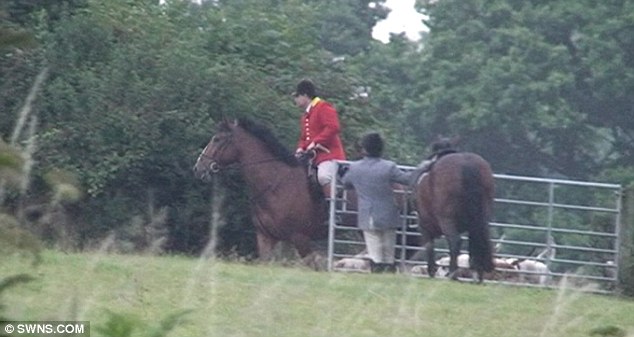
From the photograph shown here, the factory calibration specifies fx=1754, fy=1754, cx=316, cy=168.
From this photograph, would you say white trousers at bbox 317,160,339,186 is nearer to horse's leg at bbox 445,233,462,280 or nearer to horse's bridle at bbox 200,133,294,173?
horse's bridle at bbox 200,133,294,173

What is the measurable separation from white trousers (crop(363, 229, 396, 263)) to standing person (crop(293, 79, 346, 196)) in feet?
3.70

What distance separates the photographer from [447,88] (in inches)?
1769

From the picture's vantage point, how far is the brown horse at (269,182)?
62.4ft

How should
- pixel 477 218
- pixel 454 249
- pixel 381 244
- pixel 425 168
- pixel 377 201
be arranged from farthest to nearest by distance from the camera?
1. pixel 381 244
2. pixel 377 201
3. pixel 425 168
4. pixel 454 249
5. pixel 477 218

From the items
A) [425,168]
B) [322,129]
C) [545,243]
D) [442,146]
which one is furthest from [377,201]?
[545,243]

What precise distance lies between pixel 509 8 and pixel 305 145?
87.1ft

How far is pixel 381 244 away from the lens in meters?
17.5

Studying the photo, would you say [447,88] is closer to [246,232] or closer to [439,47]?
[439,47]

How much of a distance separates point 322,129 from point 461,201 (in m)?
2.50

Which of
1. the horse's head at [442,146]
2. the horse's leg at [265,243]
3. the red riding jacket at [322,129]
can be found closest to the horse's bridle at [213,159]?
the horse's leg at [265,243]

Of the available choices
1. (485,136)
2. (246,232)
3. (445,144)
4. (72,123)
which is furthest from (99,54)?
(485,136)

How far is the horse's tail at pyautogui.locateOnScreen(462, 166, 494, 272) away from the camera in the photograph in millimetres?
16531

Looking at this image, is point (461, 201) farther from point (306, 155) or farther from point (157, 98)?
point (157, 98)

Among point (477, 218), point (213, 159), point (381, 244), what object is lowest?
point (381, 244)
